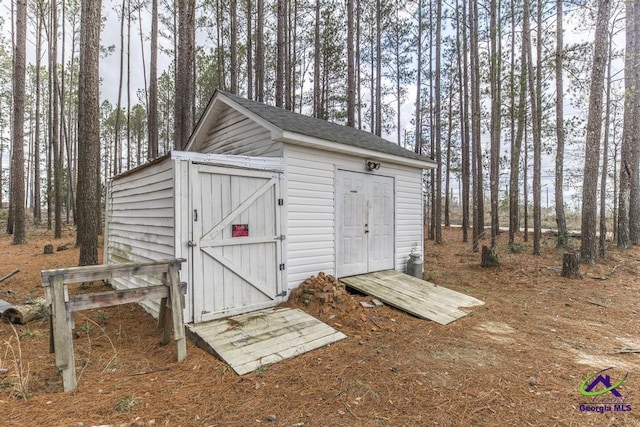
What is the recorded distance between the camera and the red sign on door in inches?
163

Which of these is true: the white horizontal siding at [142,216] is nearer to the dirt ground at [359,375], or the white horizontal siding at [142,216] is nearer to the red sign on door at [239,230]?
the red sign on door at [239,230]

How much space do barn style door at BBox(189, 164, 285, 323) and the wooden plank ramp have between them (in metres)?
0.28

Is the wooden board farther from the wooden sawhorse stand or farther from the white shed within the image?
the wooden sawhorse stand

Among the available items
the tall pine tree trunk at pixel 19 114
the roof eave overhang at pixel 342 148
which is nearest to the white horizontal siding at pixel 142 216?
the roof eave overhang at pixel 342 148

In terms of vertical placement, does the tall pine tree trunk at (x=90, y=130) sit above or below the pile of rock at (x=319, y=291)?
above

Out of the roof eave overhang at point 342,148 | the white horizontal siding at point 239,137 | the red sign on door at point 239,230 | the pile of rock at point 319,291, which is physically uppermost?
the white horizontal siding at point 239,137

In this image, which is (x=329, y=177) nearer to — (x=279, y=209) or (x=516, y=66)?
(x=279, y=209)

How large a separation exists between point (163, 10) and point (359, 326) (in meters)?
17.4

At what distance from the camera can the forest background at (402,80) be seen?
25.7 ft

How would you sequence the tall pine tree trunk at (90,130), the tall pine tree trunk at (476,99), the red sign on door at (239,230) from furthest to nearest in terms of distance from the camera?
the tall pine tree trunk at (476,99)
the tall pine tree trunk at (90,130)
the red sign on door at (239,230)

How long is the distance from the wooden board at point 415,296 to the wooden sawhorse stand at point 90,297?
3.13m

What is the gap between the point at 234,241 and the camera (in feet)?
13.6

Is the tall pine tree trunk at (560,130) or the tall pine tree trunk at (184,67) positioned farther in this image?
the tall pine tree trunk at (560,130)

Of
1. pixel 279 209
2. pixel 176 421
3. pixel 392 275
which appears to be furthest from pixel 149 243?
pixel 392 275
